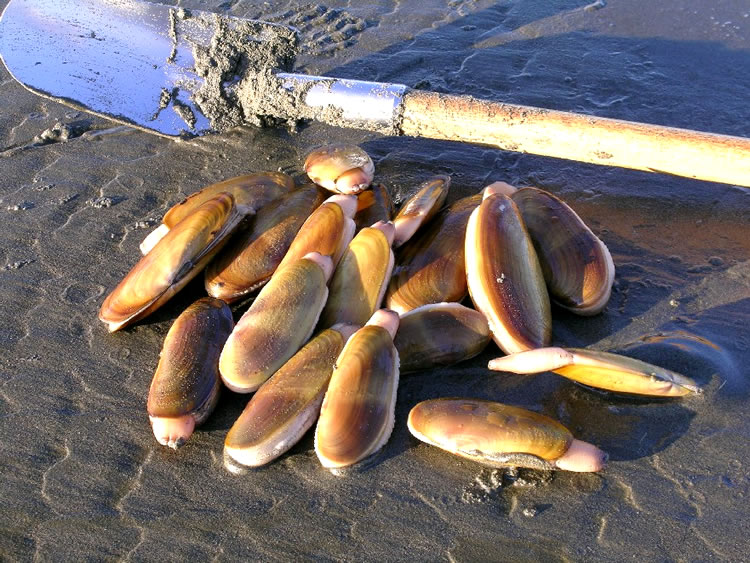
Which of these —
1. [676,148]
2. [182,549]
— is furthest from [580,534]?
[676,148]

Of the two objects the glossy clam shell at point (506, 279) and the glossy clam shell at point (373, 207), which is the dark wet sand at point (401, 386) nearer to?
the glossy clam shell at point (506, 279)

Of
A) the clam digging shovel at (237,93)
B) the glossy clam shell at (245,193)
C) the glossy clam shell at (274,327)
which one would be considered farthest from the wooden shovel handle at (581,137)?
the glossy clam shell at (274,327)

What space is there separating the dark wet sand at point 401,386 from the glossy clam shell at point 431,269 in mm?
326

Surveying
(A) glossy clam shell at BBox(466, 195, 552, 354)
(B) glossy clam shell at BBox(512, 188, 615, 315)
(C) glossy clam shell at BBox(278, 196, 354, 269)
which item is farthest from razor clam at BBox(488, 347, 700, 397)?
(C) glossy clam shell at BBox(278, 196, 354, 269)

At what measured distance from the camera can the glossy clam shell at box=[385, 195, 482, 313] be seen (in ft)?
9.86

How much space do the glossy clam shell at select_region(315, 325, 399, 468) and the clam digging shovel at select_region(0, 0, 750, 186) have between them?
1704mm

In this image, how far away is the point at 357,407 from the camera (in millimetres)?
2471

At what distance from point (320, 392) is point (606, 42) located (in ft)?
14.1

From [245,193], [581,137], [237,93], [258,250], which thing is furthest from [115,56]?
[581,137]

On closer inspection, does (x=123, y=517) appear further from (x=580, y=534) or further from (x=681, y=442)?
(x=681, y=442)

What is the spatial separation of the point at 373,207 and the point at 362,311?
0.72 m

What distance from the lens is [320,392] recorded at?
8.43 ft

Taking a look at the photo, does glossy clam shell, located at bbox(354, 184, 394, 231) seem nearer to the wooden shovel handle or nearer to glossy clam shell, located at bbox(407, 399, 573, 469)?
the wooden shovel handle

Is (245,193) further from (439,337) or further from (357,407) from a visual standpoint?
(357,407)
